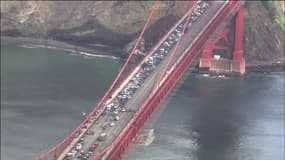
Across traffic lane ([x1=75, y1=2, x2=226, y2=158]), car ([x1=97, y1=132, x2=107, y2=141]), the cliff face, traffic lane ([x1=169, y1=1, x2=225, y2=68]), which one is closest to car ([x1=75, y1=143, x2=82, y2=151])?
traffic lane ([x1=75, y1=2, x2=226, y2=158])

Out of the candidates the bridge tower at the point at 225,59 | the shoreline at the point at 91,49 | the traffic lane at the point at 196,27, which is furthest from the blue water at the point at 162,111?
the traffic lane at the point at 196,27

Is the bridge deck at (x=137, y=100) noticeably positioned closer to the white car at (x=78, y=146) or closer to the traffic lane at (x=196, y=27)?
the traffic lane at (x=196, y=27)

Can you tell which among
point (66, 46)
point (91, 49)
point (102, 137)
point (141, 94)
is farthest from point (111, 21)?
point (102, 137)

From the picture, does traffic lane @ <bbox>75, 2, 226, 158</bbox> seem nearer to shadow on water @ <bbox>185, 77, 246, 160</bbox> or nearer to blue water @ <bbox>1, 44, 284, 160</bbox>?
blue water @ <bbox>1, 44, 284, 160</bbox>

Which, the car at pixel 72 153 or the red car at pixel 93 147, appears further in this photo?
the red car at pixel 93 147

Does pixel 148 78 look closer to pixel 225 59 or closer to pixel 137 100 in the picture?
pixel 137 100

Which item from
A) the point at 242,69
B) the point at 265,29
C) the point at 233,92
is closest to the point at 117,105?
the point at 233,92
